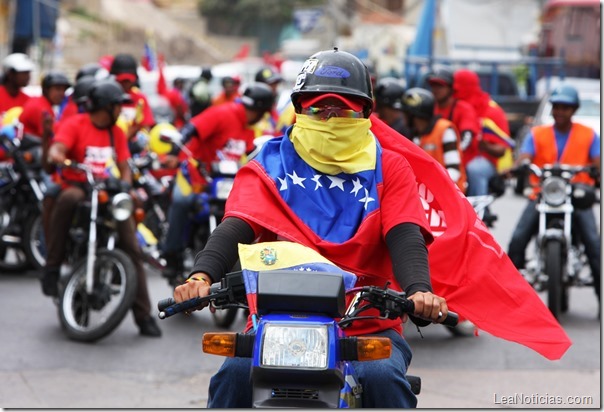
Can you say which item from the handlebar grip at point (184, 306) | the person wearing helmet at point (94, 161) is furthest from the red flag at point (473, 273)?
the person wearing helmet at point (94, 161)

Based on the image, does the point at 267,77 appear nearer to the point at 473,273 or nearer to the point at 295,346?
the point at 473,273

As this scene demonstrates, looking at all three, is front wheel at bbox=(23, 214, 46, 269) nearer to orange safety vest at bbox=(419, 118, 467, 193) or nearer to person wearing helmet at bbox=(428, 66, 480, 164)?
person wearing helmet at bbox=(428, 66, 480, 164)

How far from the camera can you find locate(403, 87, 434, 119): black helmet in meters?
9.84

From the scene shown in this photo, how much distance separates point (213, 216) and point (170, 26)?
62144 millimetres

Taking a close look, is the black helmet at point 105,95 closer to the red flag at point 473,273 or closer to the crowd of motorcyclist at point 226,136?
the crowd of motorcyclist at point 226,136

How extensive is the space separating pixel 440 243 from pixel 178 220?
5.87 meters

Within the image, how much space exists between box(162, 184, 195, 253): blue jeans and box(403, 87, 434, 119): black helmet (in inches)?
79.1

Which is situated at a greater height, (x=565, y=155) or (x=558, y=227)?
(x=565, y=155)

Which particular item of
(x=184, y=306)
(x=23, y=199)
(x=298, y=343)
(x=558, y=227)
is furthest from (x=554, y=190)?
(x=298, y=343)

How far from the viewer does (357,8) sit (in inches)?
3078

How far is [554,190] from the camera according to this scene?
34.1 feet

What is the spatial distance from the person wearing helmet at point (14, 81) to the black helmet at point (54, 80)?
86 cm

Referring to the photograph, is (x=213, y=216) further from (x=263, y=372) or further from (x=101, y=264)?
(x=263, y=372)

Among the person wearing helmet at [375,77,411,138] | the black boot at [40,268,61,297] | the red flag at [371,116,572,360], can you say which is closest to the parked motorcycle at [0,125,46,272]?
the black boot at [40,268,61,297]
